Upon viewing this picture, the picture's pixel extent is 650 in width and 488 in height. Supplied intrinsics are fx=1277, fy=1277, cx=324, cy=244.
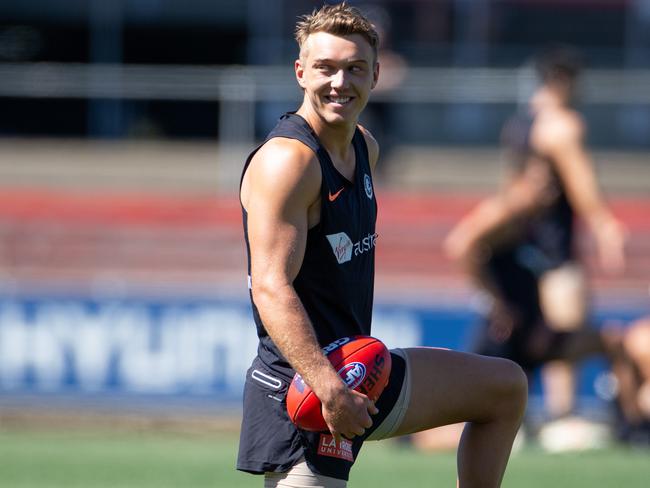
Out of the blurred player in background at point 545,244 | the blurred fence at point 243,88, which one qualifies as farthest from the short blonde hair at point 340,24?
the blurred fence at point 243,88

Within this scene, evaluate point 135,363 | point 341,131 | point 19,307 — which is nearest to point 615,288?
point 135,363

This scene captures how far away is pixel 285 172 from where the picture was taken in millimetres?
4125

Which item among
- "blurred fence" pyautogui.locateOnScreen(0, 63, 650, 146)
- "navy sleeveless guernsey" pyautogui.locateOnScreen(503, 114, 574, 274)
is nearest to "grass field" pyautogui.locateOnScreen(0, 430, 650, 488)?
"navy sleeveless guernsey" pyautogui.locateOnScreen(503, 114, 574, 274)

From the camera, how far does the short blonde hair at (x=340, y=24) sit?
4.29 m

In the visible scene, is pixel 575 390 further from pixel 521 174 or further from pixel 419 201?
pixel 419 201

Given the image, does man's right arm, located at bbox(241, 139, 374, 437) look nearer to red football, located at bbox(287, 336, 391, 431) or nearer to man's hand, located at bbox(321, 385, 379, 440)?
man's hand, located at bbox(321, 385, 379, 440)

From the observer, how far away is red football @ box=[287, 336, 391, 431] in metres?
4.13

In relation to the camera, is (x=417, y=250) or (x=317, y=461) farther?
(x=417, y=250)

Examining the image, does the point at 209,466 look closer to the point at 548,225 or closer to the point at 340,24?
the point at 548,225

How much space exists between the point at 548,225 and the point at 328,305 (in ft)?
16.1

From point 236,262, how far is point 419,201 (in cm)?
275

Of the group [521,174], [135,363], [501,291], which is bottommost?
[135,363]

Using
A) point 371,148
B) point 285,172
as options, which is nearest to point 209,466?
point 371,148

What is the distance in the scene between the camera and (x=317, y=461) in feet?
13.9
